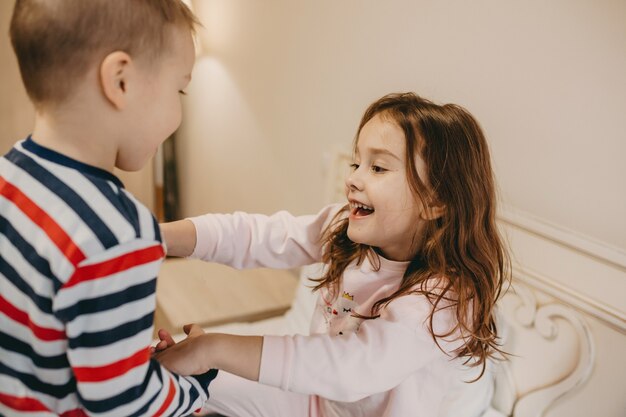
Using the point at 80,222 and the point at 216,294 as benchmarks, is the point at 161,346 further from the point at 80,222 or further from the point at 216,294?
the point at 216,294

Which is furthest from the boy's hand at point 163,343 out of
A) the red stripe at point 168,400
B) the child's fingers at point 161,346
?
the red stripe at point 168,400

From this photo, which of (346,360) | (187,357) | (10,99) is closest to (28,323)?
(187,357)

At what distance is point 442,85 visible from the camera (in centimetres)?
131

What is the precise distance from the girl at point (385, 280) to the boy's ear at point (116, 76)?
1.20 ft

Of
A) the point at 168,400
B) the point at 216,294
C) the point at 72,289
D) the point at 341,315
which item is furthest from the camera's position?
the point at 216,294

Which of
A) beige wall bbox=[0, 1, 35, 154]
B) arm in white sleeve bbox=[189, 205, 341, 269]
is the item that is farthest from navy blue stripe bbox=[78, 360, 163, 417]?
beige wall bbox=[0, 1, 35, 154]

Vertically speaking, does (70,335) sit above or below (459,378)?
above

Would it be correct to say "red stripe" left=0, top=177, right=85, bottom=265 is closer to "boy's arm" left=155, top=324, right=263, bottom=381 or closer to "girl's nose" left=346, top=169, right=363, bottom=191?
"boy's arm" left=155, top=324, right=263, bottom=381

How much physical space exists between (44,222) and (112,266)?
90mm

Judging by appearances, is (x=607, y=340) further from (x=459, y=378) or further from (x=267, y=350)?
(x=267, y=350)

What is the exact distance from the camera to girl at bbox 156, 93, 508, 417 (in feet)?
2.58

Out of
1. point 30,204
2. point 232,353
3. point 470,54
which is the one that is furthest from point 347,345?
point 470,54

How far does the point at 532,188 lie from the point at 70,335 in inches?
37.4

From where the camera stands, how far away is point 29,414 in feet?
1.95
